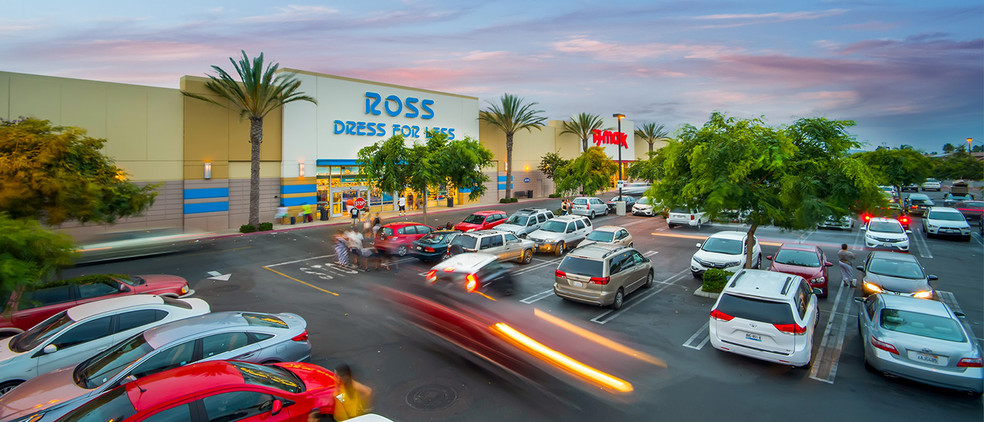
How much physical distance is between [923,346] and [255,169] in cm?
3087

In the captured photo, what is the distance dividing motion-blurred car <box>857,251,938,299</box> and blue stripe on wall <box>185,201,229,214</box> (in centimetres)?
3180

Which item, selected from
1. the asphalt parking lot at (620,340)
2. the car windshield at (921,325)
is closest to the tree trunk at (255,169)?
the asphalt parking lot at (620,340)

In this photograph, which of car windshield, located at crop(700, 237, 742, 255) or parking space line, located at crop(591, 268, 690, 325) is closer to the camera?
parking space line, located at crop(591, 268, 690, 325)

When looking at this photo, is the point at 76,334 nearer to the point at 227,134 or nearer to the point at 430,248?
the point at 430,248

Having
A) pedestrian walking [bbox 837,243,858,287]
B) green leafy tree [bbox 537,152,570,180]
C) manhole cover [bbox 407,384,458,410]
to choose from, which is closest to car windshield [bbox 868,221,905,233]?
pedestrian walking [bbox 837,243,858,287]

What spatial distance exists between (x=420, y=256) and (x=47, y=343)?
39.5ft

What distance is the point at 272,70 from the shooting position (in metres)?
28.6

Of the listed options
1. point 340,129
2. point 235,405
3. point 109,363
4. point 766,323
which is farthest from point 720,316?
point 340,129

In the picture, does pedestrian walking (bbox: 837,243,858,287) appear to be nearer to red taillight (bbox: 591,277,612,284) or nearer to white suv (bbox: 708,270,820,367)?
white suv (bbox: 708,270,820,367)

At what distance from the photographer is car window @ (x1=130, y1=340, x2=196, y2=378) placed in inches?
265

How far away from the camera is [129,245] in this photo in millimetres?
19641

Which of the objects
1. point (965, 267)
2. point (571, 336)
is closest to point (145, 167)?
point (571, 336)

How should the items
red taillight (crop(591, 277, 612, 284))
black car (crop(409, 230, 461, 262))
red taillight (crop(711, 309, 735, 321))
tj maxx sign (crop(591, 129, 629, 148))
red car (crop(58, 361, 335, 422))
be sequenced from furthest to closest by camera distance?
tj maxx sign (crop(591, 129, 629, 148)) → black car (crop(409, 230, 461, 262)) → red taillight (crop(591, 277, 612, 284)) → red taillight (crop(711, 309, 735, 321)) → red car (crop(58, 361, 335, 422))

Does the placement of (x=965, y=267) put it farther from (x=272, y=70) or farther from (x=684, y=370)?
(x=272, y=70)
